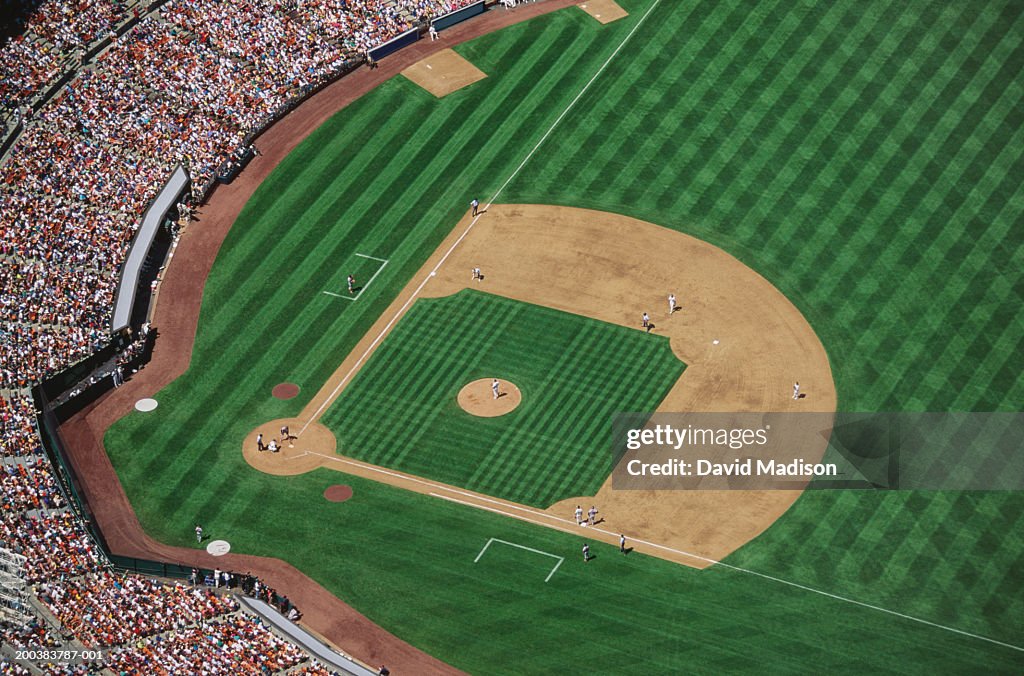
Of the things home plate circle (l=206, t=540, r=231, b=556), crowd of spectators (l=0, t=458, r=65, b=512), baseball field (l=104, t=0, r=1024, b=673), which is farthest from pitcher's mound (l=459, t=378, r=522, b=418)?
crowd of spectators (l=0, t=458, r=65, b=512)

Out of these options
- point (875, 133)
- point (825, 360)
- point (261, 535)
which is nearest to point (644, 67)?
point (875, 133)

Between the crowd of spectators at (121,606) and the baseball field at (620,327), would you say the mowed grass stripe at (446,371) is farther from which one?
the crowd of spectators at (121,606)

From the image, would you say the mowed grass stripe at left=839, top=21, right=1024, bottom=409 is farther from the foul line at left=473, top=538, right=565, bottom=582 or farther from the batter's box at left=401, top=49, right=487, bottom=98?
the batter's box at left=401, top=49, right=487, bottom=98

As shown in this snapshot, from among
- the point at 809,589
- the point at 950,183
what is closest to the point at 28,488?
the point at 809,589

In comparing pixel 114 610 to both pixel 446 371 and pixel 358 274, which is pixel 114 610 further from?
pixel 358 274

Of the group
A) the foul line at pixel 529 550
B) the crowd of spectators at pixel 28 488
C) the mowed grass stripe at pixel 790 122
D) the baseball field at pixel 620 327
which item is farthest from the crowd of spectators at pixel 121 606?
the mowed grass stripe at pixel 790 122

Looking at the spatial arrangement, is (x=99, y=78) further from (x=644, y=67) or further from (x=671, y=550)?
(x=671, y=550)
